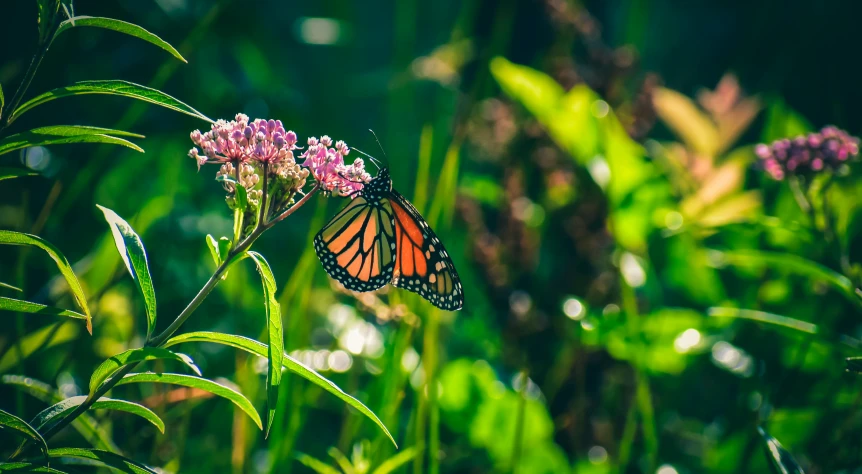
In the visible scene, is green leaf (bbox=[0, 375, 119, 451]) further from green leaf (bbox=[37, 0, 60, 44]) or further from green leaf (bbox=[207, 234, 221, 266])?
green leaf (bbox=[37, 0, 60, 44])

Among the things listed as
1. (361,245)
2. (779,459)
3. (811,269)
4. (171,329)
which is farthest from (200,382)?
(811,269)

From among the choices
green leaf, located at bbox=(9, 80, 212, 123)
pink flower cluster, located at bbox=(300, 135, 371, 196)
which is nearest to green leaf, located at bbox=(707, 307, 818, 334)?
pink flower cluster, located at bbox=(300, 135, 371, 196)

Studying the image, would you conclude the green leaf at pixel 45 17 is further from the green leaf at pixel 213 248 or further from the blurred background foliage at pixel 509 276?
the blurred background foliage at pixel 509 276

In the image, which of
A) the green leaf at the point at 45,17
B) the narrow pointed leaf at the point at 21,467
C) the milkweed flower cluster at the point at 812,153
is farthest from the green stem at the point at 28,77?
the milkweed flower cluster at the point at 812,153

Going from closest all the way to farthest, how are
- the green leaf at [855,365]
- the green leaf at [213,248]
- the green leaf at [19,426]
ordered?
the green leaf at [19,426] < the green leaf at [213,248] < the green leaf at [855,365]

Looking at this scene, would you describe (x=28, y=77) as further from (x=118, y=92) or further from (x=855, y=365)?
(x=855, y=365)

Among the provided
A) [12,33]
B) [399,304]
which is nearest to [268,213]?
[399,304]
